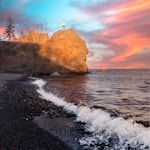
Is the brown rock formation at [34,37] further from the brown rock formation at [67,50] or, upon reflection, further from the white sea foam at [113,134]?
the white sea foam at [113,134]

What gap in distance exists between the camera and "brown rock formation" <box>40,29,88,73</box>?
85.6m

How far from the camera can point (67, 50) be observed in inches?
3548

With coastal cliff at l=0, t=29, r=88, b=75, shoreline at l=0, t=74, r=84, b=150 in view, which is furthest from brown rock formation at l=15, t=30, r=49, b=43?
shoreline at l=0, t=74, r=84, b=150

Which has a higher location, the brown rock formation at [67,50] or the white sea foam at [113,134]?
the brown rock formation at [67,50]

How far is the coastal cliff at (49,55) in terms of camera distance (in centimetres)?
8469

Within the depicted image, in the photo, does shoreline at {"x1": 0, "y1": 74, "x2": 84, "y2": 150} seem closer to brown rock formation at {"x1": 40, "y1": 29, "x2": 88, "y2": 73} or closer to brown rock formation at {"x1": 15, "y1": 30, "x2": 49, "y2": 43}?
brown rock formation at {"x1": 40, "y1": 29, "x2": 88, "y2": 73}

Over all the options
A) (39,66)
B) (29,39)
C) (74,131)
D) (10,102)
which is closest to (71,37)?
(39,66)

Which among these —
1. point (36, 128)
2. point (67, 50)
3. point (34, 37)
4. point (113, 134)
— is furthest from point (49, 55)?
point (113, 134)

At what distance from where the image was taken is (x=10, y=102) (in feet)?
55.6

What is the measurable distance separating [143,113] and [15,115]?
8.36 metres

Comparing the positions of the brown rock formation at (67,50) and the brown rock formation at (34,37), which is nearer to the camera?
the brown rock formation at (67,50)

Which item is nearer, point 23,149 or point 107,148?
point 23,149

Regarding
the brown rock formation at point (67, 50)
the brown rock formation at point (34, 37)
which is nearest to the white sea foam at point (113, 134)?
the brown rock formation at point (67, 50)

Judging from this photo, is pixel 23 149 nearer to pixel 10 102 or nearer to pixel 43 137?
pixel 43 137
